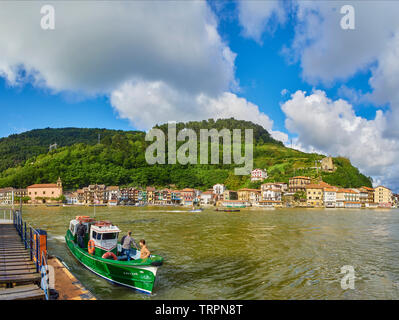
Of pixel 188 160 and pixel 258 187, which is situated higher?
pixel 188 160

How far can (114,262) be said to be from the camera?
519 inches

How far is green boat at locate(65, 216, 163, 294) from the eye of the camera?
40.8 feet

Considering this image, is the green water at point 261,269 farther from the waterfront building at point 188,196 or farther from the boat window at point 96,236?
the waterfront building at point 188,196

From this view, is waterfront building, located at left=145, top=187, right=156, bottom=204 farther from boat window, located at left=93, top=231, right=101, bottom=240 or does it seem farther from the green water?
boat window, located at left=93, top=231, right=101, bottom=240

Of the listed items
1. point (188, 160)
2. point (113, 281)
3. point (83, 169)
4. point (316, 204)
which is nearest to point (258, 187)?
point (316, 204)

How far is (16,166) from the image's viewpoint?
162 metres

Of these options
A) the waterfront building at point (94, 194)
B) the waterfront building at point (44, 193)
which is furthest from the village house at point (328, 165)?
the waterfront building at point (44, 193)

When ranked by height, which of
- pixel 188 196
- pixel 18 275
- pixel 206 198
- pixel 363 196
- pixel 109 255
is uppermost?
pixel 18 275

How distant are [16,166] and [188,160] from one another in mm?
101430

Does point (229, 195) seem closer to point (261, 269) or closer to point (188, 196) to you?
point (188, 196)

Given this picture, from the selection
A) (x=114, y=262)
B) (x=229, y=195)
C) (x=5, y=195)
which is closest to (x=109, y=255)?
(x=114, y=262)

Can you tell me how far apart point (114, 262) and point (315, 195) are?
117 meters

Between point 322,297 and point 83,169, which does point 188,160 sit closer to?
point 83,169

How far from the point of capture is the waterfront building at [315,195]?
11530 centimetres
